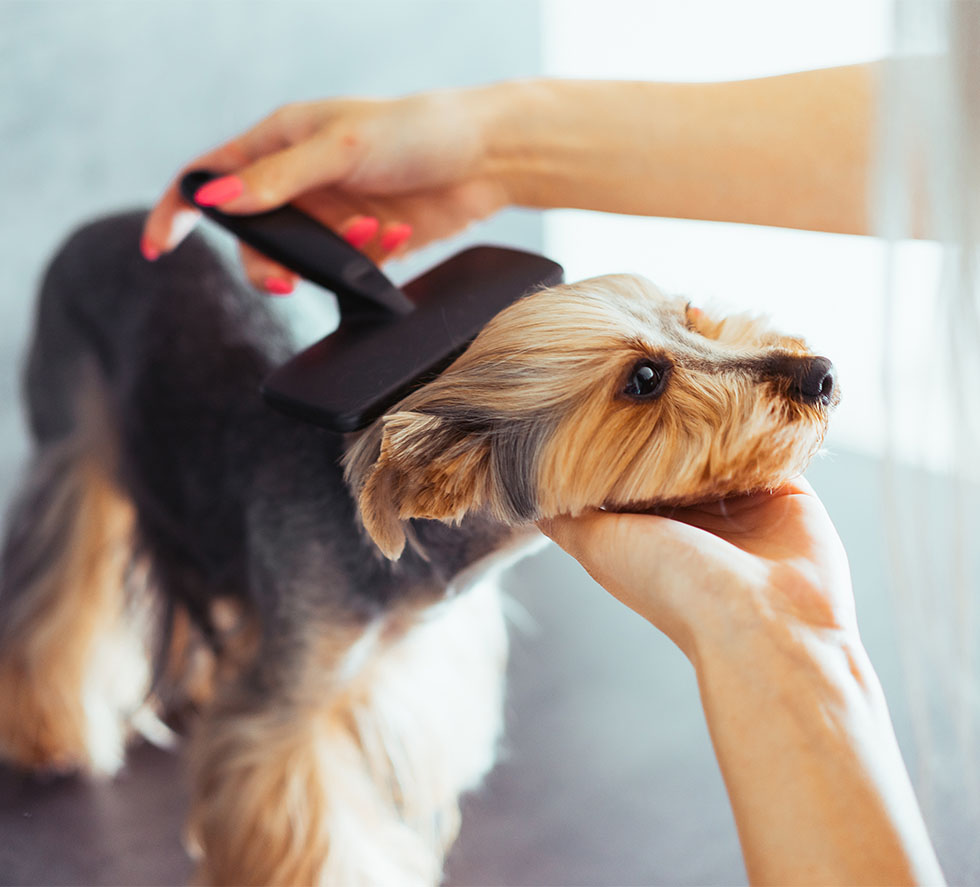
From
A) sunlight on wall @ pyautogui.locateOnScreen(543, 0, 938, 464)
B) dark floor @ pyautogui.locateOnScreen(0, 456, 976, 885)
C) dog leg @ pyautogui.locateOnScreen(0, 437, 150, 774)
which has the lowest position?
dark floor @ pyautogui.locateOnScreen(0, 456, 976, 885)

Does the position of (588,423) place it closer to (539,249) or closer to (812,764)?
(812,764)

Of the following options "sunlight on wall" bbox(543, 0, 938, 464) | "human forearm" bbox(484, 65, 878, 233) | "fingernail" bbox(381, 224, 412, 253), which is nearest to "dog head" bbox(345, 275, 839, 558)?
"human forearm" bbox(484, 65, 878, 233)

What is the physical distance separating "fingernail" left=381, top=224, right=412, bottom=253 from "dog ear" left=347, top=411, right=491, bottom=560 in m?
0.41

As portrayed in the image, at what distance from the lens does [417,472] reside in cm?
72

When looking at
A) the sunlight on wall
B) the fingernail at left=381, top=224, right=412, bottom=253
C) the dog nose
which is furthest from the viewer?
the sunlight on wall

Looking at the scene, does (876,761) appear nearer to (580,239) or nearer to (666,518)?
(666,518)

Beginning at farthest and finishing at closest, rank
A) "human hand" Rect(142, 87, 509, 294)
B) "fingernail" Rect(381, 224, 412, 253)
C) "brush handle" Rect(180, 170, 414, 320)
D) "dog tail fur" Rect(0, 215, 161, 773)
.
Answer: "dog tail fur" Rect(0, 215, 161, 773)
"fingernail" Rect(381, 224, 412, 253)
"human hand" Rect(142, 87, 509, 294)
"brush handle" Rect(180, 170, 414, 320)

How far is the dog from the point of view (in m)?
0.72

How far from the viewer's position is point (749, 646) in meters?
0.59

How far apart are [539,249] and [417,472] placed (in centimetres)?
176

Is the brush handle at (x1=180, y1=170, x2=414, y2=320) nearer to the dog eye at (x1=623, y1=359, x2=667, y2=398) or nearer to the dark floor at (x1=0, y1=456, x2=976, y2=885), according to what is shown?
the dog eye at (x1=623, y1=359, x2=667, y2=398)

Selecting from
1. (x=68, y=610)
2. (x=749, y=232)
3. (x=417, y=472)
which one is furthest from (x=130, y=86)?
(x=417, y=472)

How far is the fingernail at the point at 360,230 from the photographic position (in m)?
1.08

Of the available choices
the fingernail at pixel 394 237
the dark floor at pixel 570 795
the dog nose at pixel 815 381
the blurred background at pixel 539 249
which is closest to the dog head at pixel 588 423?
the dog nose at pixel 815 381
